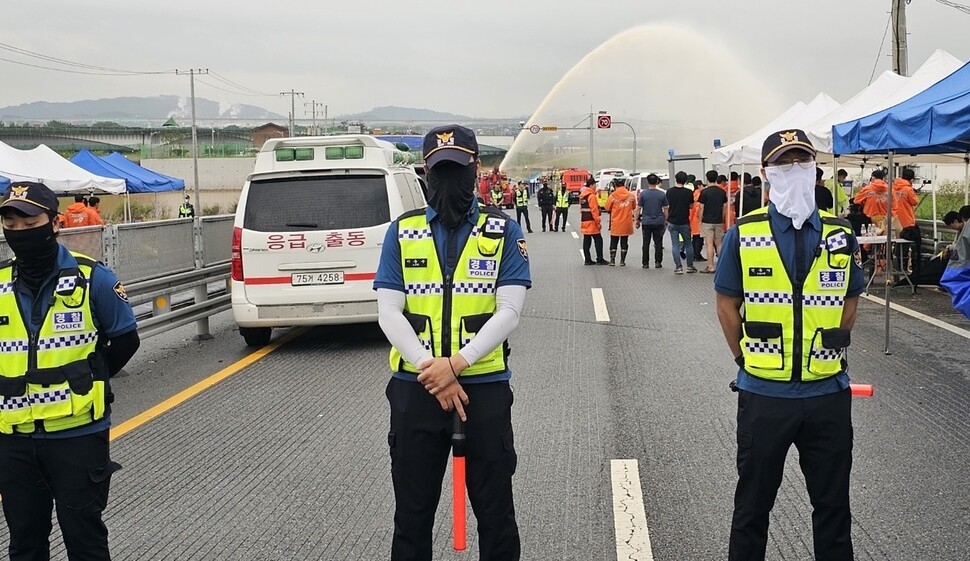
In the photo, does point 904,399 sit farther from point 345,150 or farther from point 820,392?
point 345,150

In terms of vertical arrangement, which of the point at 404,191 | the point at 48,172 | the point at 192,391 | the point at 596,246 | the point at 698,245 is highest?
the point at 48,172

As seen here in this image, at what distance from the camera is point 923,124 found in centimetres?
979

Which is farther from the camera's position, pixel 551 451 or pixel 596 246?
pixel 596 246

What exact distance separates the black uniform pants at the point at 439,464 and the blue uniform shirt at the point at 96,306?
47.8 inches

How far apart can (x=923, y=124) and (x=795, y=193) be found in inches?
271

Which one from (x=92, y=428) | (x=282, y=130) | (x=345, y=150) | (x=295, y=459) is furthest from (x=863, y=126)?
(x=282, y=130)

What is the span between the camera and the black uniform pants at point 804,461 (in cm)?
379

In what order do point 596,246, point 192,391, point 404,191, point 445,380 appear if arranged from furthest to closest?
1. point 596,246
2. point 404,191
3. point 192,391
4. point 445,380

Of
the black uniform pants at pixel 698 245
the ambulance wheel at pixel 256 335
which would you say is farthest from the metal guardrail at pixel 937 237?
the ambulance wheel at pixel 256 335

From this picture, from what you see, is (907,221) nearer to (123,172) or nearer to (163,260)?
(163,260)

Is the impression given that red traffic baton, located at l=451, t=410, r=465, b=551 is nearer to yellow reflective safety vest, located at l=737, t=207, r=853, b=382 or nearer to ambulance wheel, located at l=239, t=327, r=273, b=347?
yellow reflective safety vest, located at l=737, t=207, r=853, b=382

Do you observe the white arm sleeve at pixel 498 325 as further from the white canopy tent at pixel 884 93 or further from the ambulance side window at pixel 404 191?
the white canopy tent at pixel 884 93

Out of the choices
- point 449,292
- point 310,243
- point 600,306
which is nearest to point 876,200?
point 600,306

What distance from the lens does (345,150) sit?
34.7 ft
